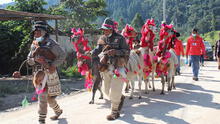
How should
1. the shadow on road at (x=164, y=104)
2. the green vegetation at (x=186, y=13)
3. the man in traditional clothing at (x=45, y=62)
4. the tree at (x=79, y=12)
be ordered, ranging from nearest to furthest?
1. the man in traditional clothing at (x=45, y=62)
2. the shadow on road at (x=164, y=104)
3. the tree at (x=79, y=12)
4. the green vegetation at (x=186, y=13)

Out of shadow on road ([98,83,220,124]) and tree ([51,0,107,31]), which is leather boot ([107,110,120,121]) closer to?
shadow on road ([98,83,220,124])

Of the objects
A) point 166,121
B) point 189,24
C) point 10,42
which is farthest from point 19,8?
point 189,24

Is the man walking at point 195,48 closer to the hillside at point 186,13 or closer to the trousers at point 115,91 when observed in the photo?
the trousers at point 115,91

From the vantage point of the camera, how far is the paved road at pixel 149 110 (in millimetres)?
5766

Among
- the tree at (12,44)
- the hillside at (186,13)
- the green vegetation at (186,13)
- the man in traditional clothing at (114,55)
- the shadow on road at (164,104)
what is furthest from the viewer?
the hillside at (186,13)

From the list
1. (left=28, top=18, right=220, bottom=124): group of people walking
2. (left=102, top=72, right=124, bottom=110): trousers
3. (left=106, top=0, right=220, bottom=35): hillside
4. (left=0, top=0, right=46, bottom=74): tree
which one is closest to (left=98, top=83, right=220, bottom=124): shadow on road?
(left=102, top=72, right=124, bottom=110): trousers

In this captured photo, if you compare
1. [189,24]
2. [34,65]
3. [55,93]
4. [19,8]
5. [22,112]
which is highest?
[189,24]

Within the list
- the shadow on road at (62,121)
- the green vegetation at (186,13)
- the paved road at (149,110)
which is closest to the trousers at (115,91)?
the paved road at (149,110)

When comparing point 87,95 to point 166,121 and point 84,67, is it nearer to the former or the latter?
point 84,67

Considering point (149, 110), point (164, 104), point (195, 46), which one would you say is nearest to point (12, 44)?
point (195, 46)

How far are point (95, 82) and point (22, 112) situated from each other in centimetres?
223

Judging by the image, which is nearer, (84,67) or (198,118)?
(198,118)

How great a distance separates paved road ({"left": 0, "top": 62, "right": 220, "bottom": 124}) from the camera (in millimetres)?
5766

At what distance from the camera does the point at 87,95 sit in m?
9.03
